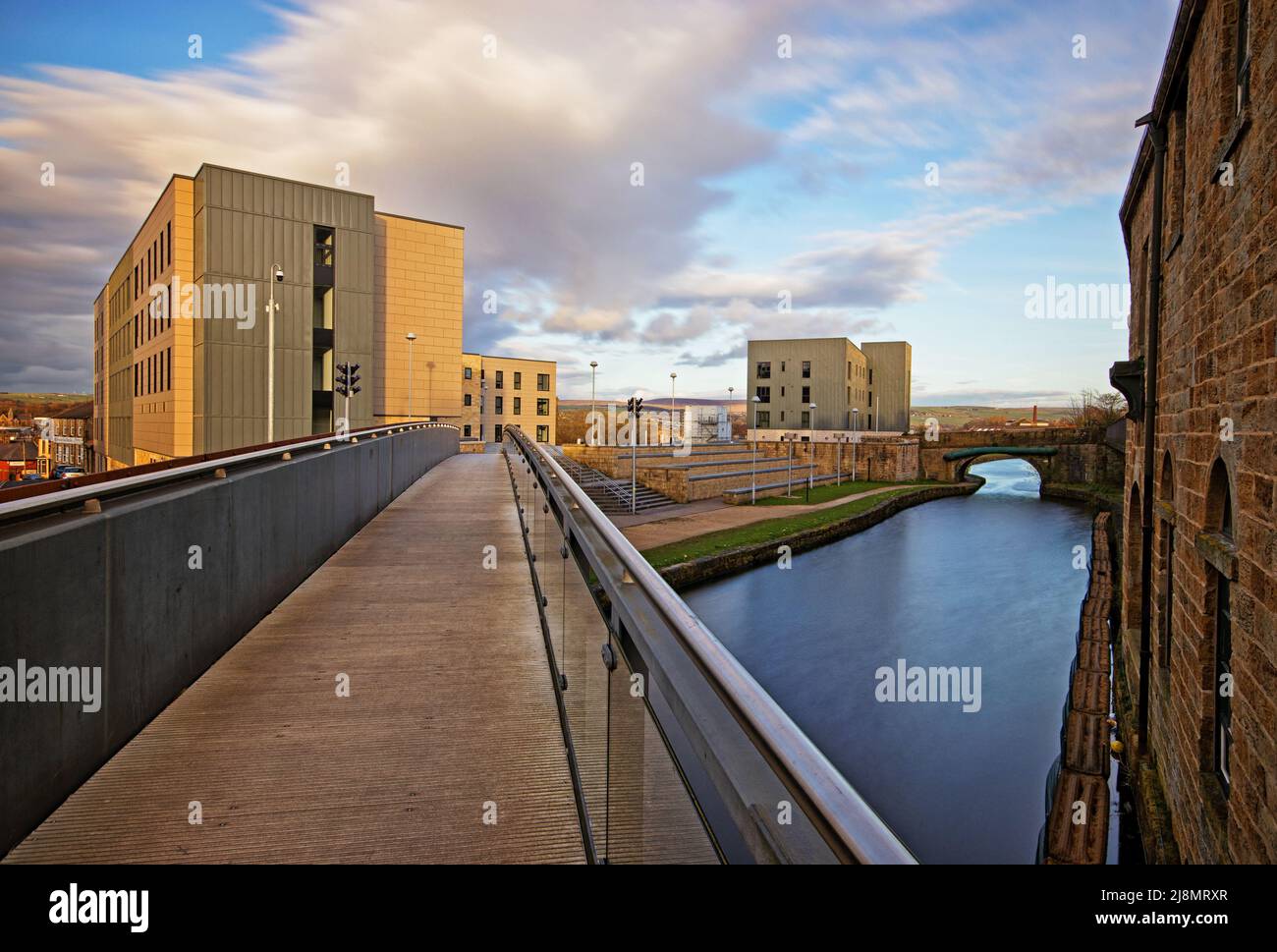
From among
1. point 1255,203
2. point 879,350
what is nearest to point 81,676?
point 1255,203

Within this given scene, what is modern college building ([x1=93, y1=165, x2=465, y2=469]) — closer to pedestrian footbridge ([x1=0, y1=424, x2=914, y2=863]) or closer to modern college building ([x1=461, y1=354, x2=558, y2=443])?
modern college building ([x1=461, y1=354, x2=558, y2=443])

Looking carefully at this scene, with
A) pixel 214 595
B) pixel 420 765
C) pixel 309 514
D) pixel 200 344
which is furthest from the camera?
pixel 200 344

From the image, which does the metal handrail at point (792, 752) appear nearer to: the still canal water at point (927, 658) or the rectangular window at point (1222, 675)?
the rectangular window at point (1222, 675)

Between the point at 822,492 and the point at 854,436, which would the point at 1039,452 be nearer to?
the point at 854,436

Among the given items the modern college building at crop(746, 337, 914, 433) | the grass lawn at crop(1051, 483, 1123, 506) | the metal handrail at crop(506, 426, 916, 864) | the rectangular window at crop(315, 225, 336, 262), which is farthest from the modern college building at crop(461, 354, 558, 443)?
the metal handrail at crop(506, 426, 916, 864)

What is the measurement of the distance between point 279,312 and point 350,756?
35.7 m

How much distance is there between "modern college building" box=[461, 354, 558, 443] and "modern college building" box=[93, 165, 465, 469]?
1757 cm

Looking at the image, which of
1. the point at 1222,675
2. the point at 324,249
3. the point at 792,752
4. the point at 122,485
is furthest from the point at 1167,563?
the point at 324,249

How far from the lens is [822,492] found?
55.2m

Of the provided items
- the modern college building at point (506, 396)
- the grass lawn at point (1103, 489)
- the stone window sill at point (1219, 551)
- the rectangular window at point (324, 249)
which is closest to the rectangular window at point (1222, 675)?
the stone window sill at point (1219, 551)

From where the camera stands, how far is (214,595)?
460 cm
